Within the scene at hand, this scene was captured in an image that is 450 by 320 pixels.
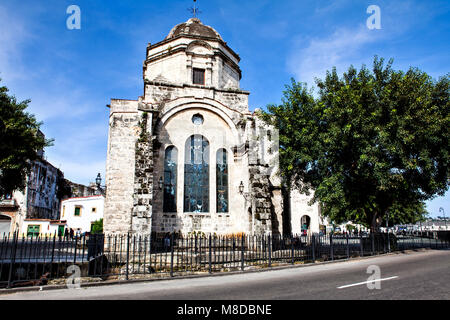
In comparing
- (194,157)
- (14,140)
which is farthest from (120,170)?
(14,140)

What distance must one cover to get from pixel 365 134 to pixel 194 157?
916 centimetres

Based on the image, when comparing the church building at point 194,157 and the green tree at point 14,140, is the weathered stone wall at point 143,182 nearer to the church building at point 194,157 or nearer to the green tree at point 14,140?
the church building at point 194,157

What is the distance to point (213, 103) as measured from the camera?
18328mm

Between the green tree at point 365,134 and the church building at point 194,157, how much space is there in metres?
1.72

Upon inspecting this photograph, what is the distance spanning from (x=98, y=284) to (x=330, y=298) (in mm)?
6603

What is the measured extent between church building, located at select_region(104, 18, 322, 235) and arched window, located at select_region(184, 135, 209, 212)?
0.18 feet

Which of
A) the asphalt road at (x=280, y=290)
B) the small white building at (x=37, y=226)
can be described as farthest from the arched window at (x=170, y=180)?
the small white building at (x=37, y=226)

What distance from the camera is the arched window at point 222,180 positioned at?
17312mm

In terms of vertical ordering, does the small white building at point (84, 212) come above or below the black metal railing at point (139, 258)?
above

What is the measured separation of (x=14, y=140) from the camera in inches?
658

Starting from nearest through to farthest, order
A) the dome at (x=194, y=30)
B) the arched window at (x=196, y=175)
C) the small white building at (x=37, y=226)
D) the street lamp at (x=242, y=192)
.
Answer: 1. the street lamp at (x=242, y=192)
2. the arched window at (x=196, y=175)
3. the dome at (x=194, y=30)
4. the small white building at (x=37, y=226)

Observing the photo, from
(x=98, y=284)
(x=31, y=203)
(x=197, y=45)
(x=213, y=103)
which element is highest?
(x=197, y=45)
